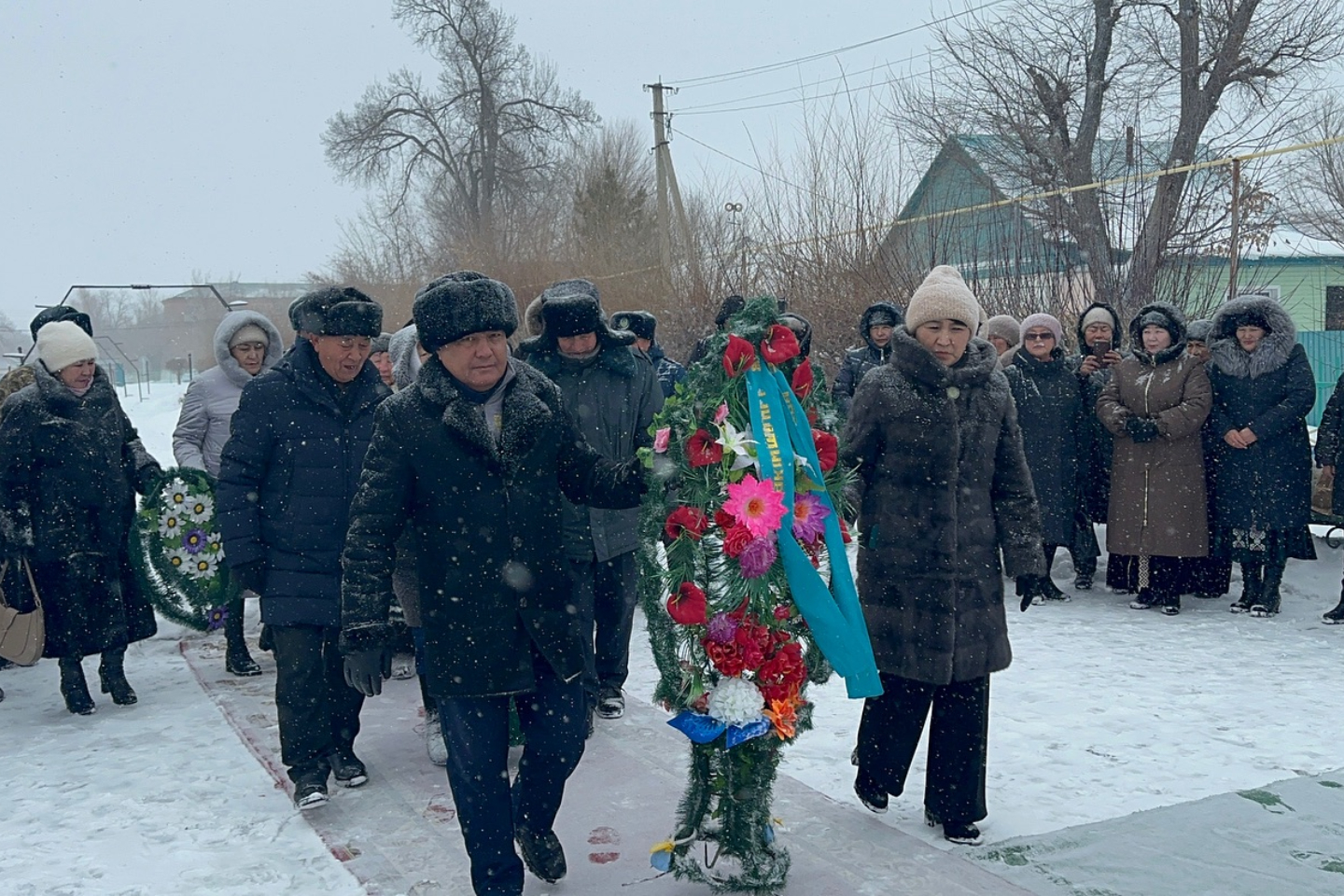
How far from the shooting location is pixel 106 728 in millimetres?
5973

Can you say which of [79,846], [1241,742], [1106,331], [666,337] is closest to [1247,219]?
[1106,331]

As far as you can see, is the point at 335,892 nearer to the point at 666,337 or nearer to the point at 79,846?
the point at 79,846

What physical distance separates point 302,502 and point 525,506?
57.3 inches

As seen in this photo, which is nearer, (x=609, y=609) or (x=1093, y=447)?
(x=609, y=609)

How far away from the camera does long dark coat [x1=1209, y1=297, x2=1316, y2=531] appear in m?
7.40

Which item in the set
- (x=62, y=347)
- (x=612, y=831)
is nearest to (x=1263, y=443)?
(x=612, y=831)

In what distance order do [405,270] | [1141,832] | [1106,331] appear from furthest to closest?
[405,270] < [1106,331] < [1141,832]

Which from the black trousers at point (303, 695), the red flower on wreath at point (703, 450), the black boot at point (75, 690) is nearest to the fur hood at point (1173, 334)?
the red flower on wreath at point (703, 450)

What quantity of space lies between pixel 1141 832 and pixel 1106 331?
16.7 feet

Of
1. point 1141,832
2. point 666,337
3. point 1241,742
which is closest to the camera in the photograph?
point 1141,832

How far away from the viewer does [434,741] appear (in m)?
5.21

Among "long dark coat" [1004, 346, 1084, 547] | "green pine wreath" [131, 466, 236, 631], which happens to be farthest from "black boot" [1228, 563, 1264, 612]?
"green pine wreath" [131, 466, 236, 631]

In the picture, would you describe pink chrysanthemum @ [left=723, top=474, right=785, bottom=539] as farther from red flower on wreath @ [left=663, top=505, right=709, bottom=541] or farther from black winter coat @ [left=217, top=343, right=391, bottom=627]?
black winter coat @ [left=217, top=343, right=391, bottom=627]

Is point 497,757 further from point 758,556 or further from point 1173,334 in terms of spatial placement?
point 1173,334
